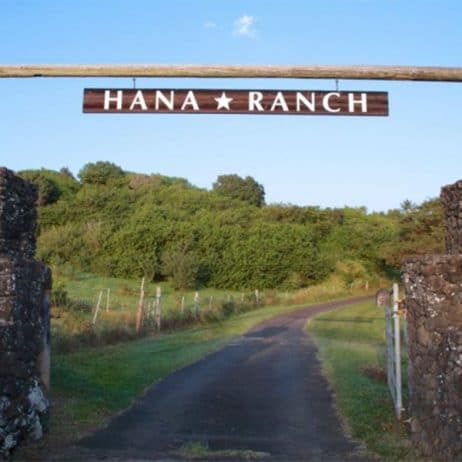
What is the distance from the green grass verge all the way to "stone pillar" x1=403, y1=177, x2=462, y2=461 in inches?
163

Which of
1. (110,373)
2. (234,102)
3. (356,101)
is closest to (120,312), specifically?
(110,373)

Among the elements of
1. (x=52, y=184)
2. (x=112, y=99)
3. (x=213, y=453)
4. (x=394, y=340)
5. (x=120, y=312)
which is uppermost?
(x=52, y=184)

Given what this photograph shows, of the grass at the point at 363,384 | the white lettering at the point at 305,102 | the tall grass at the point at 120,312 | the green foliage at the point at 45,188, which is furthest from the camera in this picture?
the green foliage at the point at 45,188

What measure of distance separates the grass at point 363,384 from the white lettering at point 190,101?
14.9 feet

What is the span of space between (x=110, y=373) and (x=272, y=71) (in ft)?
24.3

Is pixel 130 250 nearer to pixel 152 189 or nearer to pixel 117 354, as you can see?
pixel 152 189

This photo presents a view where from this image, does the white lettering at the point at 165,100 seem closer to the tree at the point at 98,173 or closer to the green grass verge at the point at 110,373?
the green grass verge at the point at 110,373

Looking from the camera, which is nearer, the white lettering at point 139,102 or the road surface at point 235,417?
the road surface at point 235,417

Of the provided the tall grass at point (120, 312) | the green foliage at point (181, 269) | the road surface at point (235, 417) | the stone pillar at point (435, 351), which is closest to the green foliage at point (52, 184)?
the tall grass at point (120, 312)

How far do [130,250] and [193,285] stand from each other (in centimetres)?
586

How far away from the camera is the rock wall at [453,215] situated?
859cm

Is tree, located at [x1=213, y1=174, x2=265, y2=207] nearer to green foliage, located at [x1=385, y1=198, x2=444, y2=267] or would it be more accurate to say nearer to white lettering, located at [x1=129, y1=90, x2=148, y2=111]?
green foliage, located at [x1=385, y1=198, x2=444, y2=267]

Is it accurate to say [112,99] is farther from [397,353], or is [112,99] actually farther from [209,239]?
[209,239]

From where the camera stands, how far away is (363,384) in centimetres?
1240
